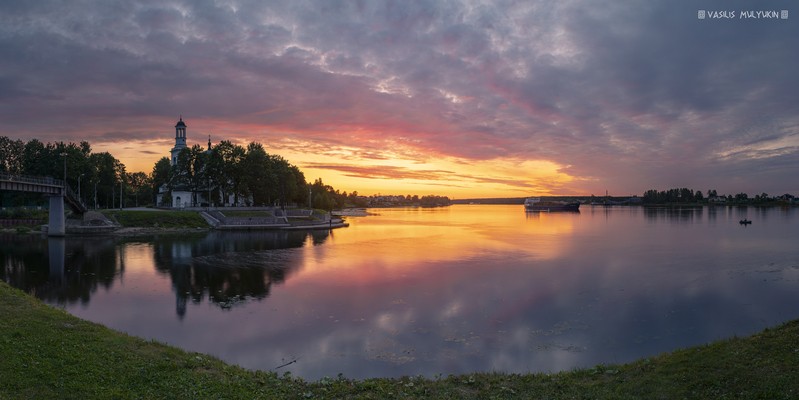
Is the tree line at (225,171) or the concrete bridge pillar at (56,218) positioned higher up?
the tree line at (225,171)

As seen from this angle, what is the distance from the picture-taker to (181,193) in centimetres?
10862

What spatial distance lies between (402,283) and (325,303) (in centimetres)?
862

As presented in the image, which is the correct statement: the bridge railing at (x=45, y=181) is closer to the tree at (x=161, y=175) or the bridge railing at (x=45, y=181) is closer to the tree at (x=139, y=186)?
the tree at (x=161, y=175)

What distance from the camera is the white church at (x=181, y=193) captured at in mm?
108438

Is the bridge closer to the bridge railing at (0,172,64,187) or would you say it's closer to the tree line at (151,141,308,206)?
the bridge railing at (0,172,64,187)

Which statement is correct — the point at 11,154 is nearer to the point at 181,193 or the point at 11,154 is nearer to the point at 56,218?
the point at 181,193

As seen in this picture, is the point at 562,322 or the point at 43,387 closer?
the point at 43,387

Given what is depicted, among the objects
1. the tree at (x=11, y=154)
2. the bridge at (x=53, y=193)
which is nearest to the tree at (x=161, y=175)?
Result: the tree at (x=11, y=154)

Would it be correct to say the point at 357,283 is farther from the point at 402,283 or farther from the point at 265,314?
the point at 265,314

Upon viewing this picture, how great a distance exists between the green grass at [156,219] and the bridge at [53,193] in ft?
23.2

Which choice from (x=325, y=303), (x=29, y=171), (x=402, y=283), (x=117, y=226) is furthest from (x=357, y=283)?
(x=29, y=171)

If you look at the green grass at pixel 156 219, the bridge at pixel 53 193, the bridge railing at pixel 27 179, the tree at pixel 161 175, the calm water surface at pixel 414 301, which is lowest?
the calm water surface at pixel 414 301

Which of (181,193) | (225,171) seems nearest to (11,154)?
(181,193)

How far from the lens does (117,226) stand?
76625mm
